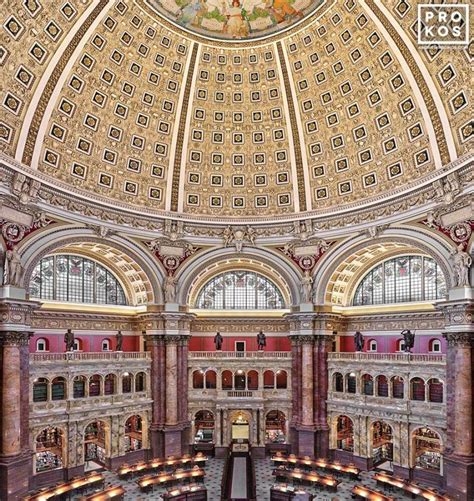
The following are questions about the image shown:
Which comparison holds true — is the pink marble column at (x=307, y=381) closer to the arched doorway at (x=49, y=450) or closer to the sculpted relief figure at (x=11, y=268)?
the arched doorway at (x=49, y=450)

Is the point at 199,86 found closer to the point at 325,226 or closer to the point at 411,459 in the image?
the point at 325,226

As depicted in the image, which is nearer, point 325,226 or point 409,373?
point 409,373

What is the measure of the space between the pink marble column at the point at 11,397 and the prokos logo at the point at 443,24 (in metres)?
30.9

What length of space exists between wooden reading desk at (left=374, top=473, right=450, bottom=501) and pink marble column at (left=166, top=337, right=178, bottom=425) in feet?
52.4

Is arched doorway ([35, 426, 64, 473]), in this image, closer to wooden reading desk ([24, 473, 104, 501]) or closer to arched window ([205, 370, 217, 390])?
wooden reading desk ([24, 473, 104, 501])

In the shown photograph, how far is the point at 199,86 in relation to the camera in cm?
3553

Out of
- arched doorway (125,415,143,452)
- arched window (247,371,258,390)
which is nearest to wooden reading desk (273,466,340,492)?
→ arched window (247,371,258,390)

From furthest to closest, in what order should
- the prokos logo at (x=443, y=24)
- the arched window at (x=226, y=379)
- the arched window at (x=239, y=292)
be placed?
the arched window at (x=239, y=292) → the arched window at (x=226, y=379) → the prokos logo at (x=443, y=24)

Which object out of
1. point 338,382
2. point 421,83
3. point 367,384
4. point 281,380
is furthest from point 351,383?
point 421,83

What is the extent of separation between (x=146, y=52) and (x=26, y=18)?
8.30m

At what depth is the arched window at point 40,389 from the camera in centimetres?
3153

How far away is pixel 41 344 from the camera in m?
34.7

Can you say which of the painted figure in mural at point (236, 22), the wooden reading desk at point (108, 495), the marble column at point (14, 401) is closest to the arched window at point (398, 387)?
the wooden reading desk at point (108, 495)

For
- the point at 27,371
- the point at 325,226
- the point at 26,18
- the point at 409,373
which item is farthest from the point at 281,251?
the point at 26,18
